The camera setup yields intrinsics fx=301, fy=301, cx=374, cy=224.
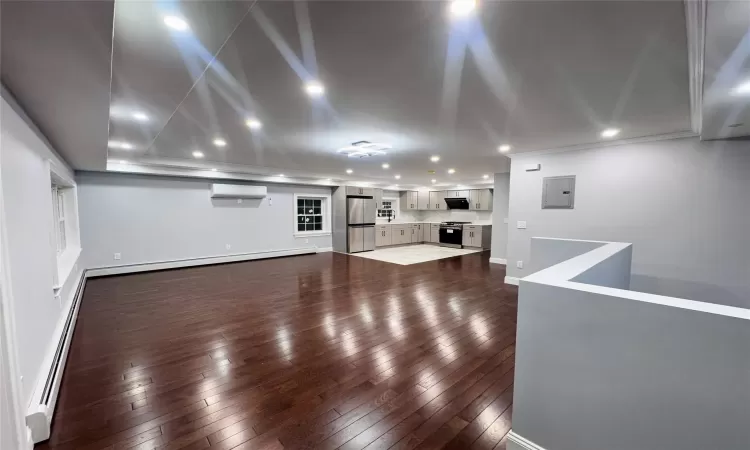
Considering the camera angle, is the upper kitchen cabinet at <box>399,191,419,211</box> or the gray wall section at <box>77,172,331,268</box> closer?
the gray wall section at <box>77,172,331,268</box>

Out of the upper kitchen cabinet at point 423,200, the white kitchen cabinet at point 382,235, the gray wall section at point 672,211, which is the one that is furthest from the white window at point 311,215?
the gray wall section at point 672,211

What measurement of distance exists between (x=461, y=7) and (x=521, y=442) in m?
2.22

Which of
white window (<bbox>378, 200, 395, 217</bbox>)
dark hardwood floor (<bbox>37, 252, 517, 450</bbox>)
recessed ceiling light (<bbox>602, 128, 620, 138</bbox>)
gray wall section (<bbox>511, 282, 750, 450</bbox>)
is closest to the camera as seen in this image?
gray wall section (<bbox>511, 282, 750, 450</bbox>)

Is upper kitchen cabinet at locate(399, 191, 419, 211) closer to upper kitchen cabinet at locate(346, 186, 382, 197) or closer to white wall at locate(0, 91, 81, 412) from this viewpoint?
upper kitchen cabinet at locate(346, 186, 382, 197)

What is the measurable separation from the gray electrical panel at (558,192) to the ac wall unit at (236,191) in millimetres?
6252

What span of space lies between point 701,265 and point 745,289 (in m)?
0.41

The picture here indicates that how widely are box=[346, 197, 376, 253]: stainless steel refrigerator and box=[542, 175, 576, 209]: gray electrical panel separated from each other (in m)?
5.55

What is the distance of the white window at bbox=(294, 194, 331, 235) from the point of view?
8797mm

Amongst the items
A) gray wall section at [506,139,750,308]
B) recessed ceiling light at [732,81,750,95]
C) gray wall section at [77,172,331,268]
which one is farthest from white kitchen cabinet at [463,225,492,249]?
recessed ceiling light at [732,81,750,95]

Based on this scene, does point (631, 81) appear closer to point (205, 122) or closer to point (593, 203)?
point (593, 203)

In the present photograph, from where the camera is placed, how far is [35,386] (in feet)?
6.16

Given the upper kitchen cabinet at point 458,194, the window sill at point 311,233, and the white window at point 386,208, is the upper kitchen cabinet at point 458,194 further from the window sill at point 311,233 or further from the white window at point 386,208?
the window sill at point 311,233

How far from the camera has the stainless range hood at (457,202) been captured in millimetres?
10531

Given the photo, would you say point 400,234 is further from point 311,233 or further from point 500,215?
point 500,215
